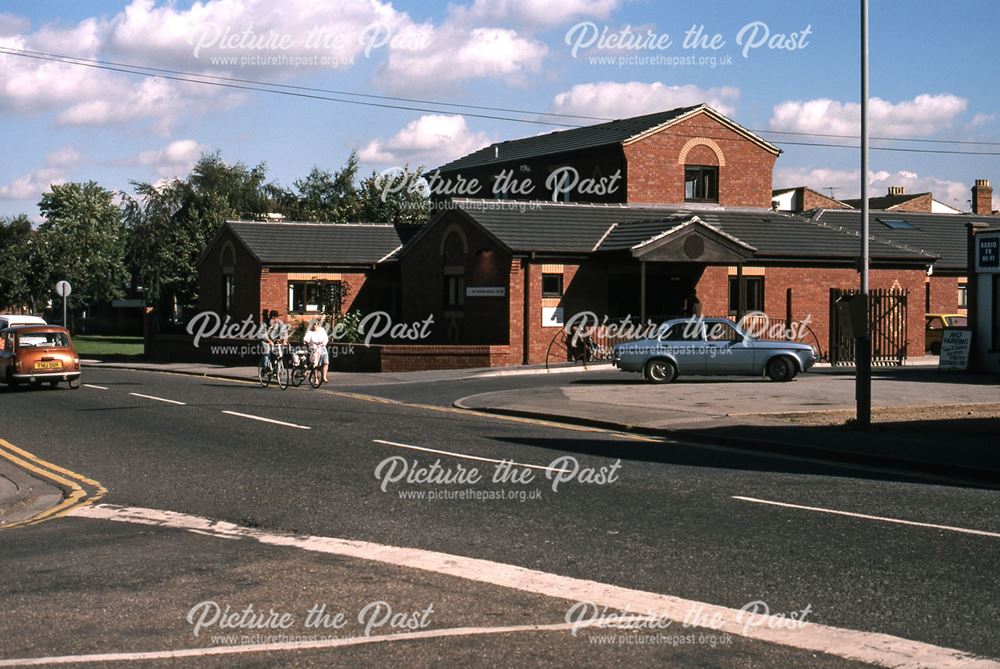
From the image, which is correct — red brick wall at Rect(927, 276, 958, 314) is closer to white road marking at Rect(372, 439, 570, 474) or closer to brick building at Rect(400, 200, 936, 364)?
brick building at Rect(400, 200, 936, 364)

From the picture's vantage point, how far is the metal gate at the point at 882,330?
3597 centimetres

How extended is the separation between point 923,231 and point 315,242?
87.5ft

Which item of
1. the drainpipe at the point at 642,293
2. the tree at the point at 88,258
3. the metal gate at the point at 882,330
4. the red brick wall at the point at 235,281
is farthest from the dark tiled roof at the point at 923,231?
the tree at the point at 88,258

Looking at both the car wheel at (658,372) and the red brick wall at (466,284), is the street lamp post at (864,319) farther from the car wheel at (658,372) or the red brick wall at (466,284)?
the red brick wall at (466,284)

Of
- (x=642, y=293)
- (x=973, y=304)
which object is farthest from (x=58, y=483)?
(x=973, y=304)

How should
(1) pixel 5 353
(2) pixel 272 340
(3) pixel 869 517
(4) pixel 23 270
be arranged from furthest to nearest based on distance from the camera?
1. (4) pixel 23 270
2. (2) pixel 272 340
3. (1) pixel 5 353
4. (3) pixel 869 517

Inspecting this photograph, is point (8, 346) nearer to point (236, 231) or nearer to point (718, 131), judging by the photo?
point (236, 231)

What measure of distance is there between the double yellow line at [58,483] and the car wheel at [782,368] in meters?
17.6

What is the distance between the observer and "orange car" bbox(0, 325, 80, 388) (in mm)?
27875

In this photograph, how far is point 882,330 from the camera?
126 ft

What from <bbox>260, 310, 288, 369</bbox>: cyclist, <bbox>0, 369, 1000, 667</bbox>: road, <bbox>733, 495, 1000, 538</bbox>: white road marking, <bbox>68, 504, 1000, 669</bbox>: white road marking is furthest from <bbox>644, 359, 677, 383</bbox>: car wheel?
<bbox>68, 504, 1000, 669</bbox>: white road marking

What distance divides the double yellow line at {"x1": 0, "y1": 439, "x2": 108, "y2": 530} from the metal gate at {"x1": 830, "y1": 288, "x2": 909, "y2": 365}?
84.5 ft

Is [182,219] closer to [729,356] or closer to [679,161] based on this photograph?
[679,161]

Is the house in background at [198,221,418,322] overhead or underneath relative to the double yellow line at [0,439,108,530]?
overhead
